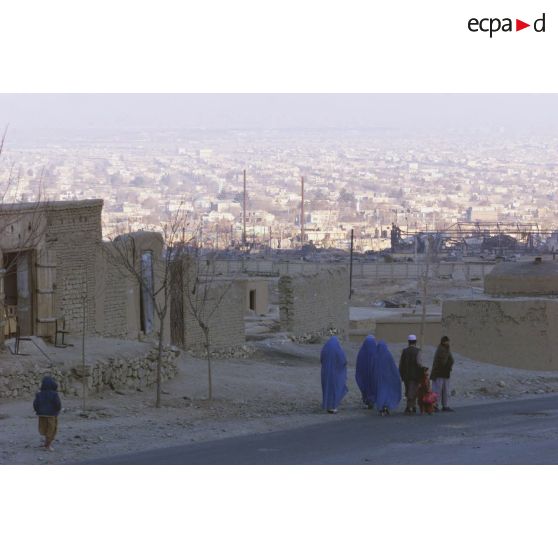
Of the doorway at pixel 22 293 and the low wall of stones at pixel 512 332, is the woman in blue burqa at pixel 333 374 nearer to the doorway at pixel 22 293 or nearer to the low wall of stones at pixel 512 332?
the doorway at pixel 22 293

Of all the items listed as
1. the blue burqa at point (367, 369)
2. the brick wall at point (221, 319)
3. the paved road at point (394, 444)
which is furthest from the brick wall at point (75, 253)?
the paved road at point (394, 444)

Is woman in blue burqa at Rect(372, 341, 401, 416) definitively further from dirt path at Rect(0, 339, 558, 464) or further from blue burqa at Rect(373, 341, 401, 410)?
dirt path at Rect(0, 339, 558, 464)

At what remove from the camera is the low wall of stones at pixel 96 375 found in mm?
14766

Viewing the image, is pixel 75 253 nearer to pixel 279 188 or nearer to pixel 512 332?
pixel 512 332

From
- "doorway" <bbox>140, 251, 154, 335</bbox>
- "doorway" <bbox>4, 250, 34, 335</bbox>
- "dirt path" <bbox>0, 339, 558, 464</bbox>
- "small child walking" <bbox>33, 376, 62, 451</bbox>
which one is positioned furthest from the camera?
"doorway" <bbox>140, 251, 154, 335</bbox>

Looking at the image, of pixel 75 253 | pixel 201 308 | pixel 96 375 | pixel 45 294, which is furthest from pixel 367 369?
pixel 201 308

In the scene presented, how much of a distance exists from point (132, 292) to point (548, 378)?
682cm

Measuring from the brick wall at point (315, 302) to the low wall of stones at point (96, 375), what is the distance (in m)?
7.73

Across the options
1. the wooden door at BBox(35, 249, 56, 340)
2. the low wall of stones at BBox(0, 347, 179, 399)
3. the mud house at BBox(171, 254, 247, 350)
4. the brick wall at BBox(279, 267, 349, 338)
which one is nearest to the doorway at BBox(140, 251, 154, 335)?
the mud house at BBox(171, 254, 247, 350)

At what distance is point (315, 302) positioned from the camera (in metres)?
26.2

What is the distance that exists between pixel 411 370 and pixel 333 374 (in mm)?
958

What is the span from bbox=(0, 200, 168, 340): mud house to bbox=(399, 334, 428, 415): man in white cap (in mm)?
3974

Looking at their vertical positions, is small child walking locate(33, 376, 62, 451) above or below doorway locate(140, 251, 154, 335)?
below

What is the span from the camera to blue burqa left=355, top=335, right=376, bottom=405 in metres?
15.6
